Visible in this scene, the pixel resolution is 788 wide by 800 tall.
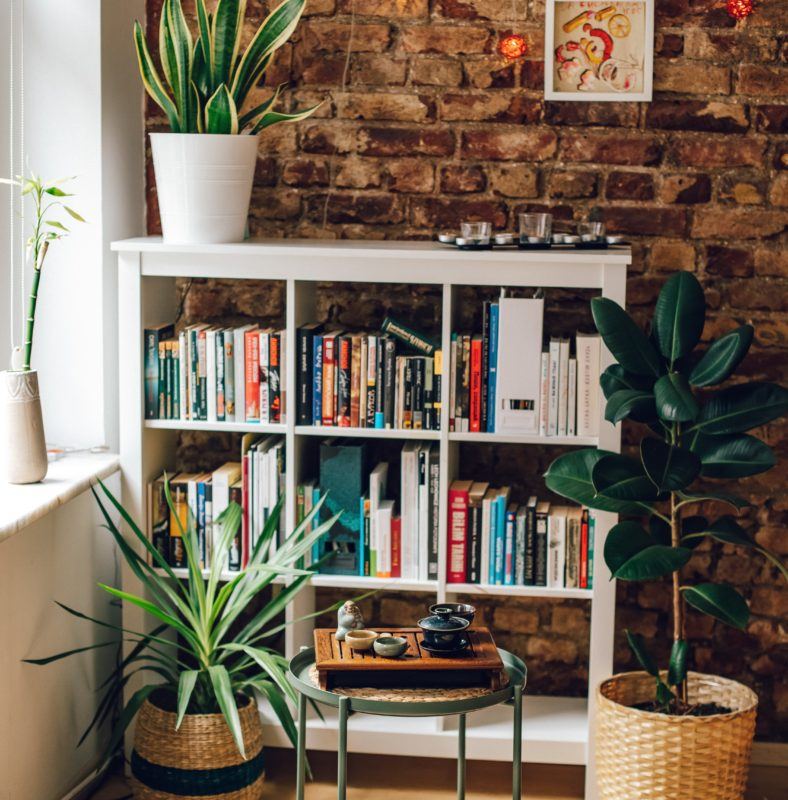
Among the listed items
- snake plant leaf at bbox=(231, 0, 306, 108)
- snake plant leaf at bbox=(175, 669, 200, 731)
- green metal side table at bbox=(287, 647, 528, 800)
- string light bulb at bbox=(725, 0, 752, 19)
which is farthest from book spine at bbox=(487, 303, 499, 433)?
string light bulb at bbox=(725, 0, 752, 19)

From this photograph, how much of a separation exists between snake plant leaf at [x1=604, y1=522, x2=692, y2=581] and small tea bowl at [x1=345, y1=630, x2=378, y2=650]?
622mm

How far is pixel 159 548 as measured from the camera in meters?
3.27

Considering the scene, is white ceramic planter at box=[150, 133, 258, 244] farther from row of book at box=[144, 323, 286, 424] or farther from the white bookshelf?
row of book at box=[144, 323, 286, 424]

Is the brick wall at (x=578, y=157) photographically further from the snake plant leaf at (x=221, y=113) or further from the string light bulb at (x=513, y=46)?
the snake plant leaf at (x=221, y=113)

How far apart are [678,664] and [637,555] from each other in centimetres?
36

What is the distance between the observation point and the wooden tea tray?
98.0 inches

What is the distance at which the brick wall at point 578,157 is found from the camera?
3.32 metres

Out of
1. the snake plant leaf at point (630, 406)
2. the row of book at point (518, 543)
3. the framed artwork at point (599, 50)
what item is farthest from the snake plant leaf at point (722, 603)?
the framed artwork at point (599, 50)

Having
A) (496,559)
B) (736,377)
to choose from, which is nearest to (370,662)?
(496,559)

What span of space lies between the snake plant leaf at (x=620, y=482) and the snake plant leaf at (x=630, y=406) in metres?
0.11

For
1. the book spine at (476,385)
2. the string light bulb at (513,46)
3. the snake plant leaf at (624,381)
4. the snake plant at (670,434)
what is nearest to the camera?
the snake plant at (670,434)

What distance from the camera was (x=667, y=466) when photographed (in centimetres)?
277

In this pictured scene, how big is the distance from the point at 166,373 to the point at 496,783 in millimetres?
1511

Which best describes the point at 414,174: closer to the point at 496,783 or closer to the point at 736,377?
the point at 736,377
